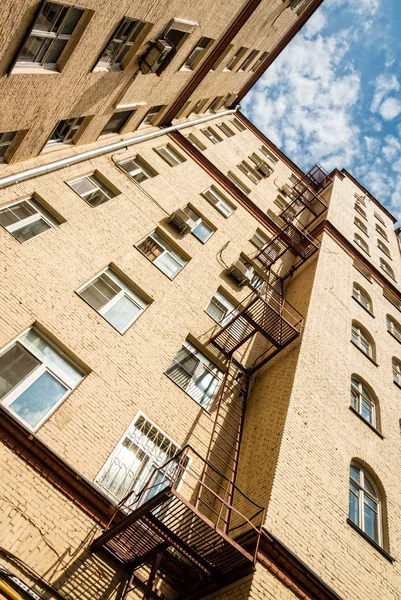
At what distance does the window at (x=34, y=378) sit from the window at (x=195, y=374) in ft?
8.07

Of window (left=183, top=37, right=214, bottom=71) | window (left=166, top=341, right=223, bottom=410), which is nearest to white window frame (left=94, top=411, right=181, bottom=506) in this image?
window (left=166, top=341, right=223, bottom=410)

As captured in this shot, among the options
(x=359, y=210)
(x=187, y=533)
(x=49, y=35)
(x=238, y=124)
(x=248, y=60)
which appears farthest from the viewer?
(x=238, y=124)

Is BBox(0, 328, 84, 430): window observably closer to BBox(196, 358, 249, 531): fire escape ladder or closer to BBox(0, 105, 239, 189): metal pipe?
BBox(196, 358, 249, 531): fire escape ladder

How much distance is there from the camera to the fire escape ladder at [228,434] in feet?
28.7

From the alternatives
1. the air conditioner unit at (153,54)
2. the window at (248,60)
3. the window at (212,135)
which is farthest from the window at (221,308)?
the window at (248,60)

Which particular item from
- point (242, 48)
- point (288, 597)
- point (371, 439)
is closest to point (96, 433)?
point (288, 597)

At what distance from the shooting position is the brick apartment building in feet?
21.7

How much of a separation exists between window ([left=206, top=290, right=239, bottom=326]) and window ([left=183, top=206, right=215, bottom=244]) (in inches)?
87.6

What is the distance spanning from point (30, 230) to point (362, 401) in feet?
30.5

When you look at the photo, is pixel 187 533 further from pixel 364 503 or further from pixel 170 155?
pixel 170 155

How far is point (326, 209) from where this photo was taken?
22.0 m

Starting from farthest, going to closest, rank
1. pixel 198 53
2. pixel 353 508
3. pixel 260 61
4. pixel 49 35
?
pixel 260 61 → pixel 198 53 → pixel 353 508 → pixel 49 35

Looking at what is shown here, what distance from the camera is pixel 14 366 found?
300 inches

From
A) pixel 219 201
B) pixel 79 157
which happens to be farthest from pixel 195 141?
pixel 79 157
